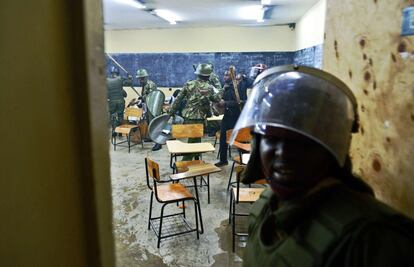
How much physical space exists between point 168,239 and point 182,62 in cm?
653

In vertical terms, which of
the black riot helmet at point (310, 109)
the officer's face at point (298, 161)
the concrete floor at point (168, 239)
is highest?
the black riot helmet at point (310, 109)

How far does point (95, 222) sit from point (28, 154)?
0.71ft

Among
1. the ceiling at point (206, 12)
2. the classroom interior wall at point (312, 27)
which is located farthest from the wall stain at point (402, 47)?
the ceiling at point (206, 12)

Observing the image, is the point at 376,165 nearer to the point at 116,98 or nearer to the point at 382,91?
the point at 382,91

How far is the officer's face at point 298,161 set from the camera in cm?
77

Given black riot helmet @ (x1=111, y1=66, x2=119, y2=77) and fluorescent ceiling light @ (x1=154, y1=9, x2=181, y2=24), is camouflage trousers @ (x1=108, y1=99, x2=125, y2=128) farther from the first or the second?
fluorescent ceiling light @ (x1=154, y1=9, x2=181, y2=24)

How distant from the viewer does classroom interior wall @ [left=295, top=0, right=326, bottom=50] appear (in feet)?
17.0

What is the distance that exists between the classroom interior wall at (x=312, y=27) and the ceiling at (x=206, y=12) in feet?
0.44

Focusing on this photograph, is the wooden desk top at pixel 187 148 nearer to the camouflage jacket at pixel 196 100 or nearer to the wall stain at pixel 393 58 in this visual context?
the camouflage jacket at pixel 196 100

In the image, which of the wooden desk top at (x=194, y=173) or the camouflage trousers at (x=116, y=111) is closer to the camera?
the wooden desk top at (x=194, y=173)

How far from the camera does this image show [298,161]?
77cm

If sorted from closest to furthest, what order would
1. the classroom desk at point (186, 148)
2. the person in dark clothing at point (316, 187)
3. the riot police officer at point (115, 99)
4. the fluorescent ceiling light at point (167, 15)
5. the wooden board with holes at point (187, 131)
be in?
the person in dark clothing at point (316, 187), the classroom desk at point (186, 148), the wooden board with holes at point (187, 131), the fluorescent ceiling light at point (167, 15), the riot police officer at point (115, 99)

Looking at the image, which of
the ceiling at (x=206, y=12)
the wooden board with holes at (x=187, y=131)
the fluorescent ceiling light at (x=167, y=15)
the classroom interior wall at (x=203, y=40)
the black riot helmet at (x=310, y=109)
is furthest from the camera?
the classroom interior wall at (x=203, y=40)

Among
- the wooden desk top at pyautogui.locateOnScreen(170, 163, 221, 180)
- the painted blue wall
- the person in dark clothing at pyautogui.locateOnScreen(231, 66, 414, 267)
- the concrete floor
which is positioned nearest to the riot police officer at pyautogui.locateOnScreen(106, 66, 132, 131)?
the painted blue wall
